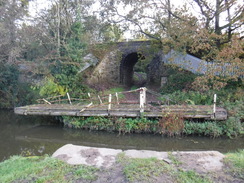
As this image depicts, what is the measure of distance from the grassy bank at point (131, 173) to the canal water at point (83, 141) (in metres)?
3.66

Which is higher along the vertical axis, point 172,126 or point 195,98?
point 195,98

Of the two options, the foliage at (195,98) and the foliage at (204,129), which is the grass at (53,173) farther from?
the foliage at (195,98)

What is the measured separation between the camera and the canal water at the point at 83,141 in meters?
7.32

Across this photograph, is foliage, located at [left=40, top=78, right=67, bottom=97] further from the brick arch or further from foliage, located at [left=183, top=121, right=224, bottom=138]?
the brick arch

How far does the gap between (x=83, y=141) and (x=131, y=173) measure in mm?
5611

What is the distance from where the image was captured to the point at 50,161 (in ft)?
12.9

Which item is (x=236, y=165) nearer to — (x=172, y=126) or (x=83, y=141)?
(x=172, y=126)

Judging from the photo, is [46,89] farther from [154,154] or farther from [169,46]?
[154,154]

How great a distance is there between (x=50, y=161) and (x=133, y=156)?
5.78ft

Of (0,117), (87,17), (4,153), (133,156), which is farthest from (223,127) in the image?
(0,117)

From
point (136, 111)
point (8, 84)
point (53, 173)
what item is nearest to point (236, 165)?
point (53, 173)

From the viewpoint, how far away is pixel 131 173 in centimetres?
326

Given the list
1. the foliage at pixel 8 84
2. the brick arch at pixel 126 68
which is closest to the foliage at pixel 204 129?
the brick arch at pixel 126 68

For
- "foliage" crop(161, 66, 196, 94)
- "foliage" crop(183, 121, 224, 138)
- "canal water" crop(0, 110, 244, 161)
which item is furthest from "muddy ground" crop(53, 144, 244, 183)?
"foliage" crop(161, 66, 196, 94)
